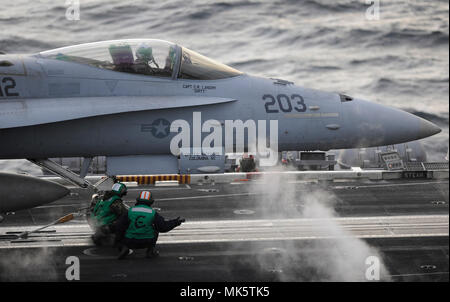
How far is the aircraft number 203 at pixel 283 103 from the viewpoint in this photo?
11.8 m

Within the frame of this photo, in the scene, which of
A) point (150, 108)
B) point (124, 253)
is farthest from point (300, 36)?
point (150, 108)

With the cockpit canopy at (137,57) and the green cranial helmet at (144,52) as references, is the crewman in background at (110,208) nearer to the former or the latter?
the cockpit canopy at (137,57)

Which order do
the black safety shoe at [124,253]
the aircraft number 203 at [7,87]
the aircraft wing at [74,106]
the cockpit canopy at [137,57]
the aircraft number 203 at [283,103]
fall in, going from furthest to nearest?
1. the black safety shoe at [124,253]
2. the aircraft number 203 at [283,103]
3. the cockpit canopy at [137,57]
4. the aircraft number 203 at [7,87]
5. the aircraft wing at [74,106]

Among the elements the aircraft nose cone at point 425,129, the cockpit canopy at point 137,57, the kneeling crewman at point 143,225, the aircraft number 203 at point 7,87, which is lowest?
the kneeling crewman at point 143,225

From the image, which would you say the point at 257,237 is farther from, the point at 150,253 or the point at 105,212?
the point at 105,212

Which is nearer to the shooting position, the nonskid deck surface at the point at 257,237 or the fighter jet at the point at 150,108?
the fighter jet at the point at 150,108

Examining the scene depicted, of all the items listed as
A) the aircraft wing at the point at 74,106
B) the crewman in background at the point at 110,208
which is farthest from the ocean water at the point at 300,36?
the aircraft wing at the point at 74,106

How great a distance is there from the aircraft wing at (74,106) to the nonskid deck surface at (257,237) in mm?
2925

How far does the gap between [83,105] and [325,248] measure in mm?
5887

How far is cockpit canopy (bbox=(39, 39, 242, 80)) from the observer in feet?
37.4

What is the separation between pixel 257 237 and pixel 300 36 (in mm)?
47058

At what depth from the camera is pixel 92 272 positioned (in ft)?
37.7
